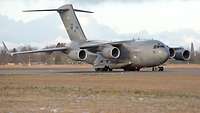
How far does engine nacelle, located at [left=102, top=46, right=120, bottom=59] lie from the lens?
1892 inches

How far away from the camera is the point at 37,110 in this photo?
1367 cm

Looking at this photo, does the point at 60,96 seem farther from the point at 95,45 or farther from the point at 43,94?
the point at 95,45

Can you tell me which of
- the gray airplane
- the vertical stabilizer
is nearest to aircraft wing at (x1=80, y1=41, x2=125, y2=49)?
the gray airplane

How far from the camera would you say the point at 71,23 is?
Result: 5472 cm

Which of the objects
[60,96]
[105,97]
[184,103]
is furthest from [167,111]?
[60,96]

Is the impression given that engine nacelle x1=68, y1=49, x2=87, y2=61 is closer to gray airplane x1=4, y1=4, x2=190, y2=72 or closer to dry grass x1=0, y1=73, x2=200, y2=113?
gray airplane x1=4, y1=4, x2=190, y2=72

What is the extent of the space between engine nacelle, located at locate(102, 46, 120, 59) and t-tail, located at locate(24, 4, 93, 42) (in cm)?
555

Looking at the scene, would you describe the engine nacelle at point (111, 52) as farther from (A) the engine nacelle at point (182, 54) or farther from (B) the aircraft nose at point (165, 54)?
(A) the engine nacelle at point (182, 54)

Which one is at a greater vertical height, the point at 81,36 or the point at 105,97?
the point at 81,36

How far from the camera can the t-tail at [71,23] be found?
53875 millimetres

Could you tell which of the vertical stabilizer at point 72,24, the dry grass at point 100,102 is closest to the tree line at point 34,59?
the vertical stabilizer at point 72,24

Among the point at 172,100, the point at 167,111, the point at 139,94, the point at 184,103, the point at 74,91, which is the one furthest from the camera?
the point at 74,91

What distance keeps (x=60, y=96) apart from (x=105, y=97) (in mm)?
1855

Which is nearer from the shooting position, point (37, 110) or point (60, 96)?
point (37, 110)
